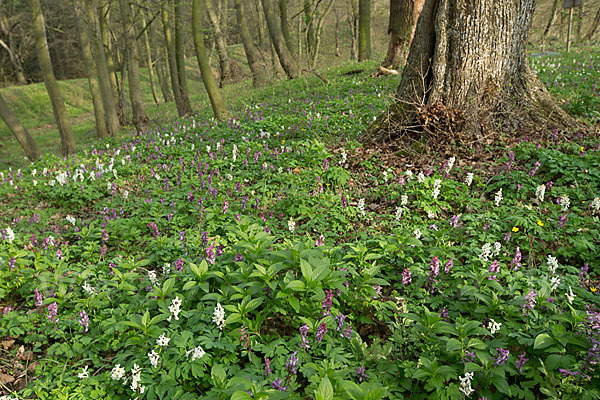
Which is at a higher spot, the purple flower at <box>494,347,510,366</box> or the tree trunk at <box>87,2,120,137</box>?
the tree trunk at <box>87,2,120,137</box>

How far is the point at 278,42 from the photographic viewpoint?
16875 mm

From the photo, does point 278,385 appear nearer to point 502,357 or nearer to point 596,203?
point 502,357

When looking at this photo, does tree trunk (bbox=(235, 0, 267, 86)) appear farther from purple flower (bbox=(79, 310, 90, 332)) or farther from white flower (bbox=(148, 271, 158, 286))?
purple flower (bbox=(79, 310, 90, 332))

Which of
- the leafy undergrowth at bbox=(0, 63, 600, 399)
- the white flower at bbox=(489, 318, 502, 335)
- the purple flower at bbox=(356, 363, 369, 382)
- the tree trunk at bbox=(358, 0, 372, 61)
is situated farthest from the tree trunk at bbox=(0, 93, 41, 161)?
the tree trunk at bbox=(358, 0, 372, 61)

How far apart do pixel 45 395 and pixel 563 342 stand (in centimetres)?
366

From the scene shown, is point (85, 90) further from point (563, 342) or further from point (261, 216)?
point (563, 342)

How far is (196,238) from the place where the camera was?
437 centimetres

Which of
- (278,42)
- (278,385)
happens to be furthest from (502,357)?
(278,42)

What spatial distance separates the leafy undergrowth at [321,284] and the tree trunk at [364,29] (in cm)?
1310

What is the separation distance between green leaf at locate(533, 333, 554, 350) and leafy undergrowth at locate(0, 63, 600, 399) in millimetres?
11

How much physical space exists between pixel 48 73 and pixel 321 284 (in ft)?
43.3

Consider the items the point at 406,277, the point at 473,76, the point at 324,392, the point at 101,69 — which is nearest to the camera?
the point at 324,392

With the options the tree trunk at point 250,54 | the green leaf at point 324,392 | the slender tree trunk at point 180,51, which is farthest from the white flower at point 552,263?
the tree trunk at point 250,54

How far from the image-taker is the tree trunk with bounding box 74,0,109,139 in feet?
45.2
